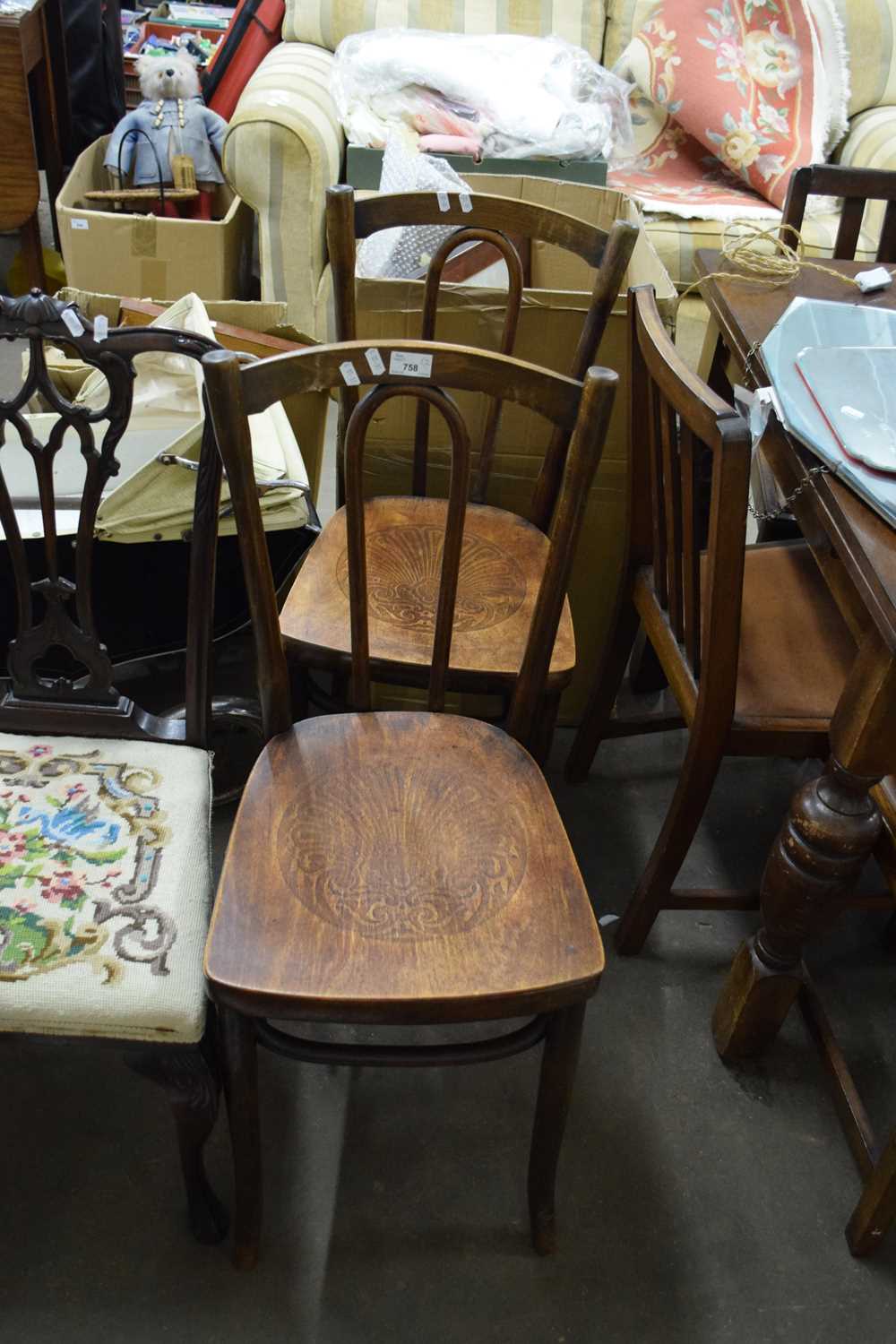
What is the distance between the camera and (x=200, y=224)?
A: 93.8 inches

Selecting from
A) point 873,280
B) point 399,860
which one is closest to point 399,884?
point 399,860

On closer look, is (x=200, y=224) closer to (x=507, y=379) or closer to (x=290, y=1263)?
(x=507, y=379)

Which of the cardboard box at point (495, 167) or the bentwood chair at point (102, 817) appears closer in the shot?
the bentwood chair at point (102, 817)

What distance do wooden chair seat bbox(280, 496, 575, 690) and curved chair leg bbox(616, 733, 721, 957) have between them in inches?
7.5

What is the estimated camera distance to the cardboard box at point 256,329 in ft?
5.61

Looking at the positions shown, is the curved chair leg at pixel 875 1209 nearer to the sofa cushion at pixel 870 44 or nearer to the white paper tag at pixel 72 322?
the white paper tag at pixel 72 322

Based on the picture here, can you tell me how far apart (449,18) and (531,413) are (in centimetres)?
182

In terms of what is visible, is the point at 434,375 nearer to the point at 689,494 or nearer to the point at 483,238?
the point at 689,494

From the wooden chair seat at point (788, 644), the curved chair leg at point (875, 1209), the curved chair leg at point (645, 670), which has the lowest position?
the curved chair leg at point (875, 1209)

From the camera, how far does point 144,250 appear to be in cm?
238

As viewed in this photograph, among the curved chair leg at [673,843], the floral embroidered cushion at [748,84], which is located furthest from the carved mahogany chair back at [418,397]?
the floral embroidered cushion at [748,84]

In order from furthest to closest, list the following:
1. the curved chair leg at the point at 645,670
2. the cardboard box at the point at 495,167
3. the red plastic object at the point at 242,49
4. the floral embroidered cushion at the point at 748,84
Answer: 1. the red plastic object at the point at 242,49
2. the floral embroidered cushion at the point at 748,84
3. the cardboard box at the point at 495,167
4. the curved chair leg at the point at 645,670

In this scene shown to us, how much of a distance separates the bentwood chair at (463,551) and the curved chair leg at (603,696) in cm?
20

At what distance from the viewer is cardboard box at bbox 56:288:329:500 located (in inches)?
67.3
